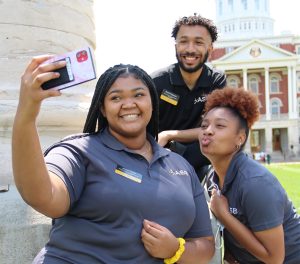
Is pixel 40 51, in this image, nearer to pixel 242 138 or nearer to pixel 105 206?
pixel 242 138

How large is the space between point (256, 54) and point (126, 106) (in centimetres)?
5909

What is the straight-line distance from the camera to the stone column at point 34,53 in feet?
10.9

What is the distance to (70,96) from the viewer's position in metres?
3.66

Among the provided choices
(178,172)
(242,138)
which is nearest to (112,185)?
(178,172)

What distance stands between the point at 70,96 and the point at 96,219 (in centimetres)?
194

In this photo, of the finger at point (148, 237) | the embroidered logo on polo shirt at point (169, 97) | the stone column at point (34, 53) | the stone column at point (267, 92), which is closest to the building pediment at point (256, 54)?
the stone column at point (267, 92)

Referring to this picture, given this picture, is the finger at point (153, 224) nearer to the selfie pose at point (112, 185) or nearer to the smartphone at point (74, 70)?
the selfie pose at point (112, 185)

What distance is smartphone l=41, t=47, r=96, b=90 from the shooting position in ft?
5.24

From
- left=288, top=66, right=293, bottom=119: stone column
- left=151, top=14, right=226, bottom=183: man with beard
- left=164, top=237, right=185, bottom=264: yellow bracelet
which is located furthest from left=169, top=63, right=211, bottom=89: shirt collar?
left=288, top=66, right=293, bottom=119: stone column

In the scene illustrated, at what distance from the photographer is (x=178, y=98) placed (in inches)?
132

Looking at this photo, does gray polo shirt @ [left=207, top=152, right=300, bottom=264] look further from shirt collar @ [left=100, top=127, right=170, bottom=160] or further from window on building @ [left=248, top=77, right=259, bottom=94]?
window on building @ [left=248, top=77, right=259, bottom=94]

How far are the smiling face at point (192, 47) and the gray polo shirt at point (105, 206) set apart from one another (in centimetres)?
152

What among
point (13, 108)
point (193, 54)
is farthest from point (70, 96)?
point (193, 54)

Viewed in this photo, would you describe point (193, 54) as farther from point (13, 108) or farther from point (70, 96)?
point (13, 108)
